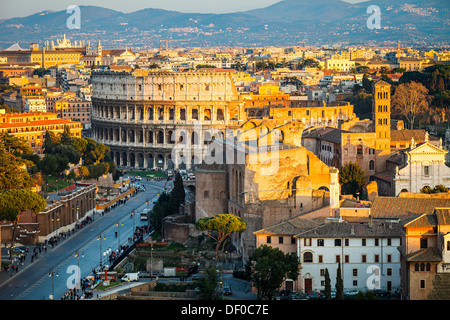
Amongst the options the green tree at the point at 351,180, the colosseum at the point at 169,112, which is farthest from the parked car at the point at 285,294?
the colosseum at the point at 169,112

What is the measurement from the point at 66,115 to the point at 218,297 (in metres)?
86.5

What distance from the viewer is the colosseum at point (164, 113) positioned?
3939 inches

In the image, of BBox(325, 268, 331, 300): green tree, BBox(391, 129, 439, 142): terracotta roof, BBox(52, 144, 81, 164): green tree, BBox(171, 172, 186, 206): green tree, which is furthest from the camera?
BBox(52, 144, 81, 164): green tree

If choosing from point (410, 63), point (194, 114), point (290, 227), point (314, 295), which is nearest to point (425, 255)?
point (314, 295)

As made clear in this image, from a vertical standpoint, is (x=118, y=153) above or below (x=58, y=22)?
below

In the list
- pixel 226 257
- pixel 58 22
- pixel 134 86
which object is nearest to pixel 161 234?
pixel 226 257

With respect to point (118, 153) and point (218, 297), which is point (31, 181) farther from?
point (118, 153)

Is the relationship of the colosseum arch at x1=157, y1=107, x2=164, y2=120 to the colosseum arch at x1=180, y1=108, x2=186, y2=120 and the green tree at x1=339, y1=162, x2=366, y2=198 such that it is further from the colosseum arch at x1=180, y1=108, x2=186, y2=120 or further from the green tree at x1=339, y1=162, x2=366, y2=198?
the green tree at x1=339, y1=162, x2=366, y2=198

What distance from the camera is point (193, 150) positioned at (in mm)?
98188

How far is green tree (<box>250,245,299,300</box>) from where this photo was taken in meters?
42.1

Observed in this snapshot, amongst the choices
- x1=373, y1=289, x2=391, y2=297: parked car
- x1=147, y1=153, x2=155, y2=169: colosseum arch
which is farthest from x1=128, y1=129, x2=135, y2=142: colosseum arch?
x1=373, y1=289, x2=391, y2=297: parked car

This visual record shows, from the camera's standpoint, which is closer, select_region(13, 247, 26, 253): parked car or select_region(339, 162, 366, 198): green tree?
select_region(13, 247, 26, 253): parked car

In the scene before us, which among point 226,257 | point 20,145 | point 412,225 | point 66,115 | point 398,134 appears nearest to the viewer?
point 412,225

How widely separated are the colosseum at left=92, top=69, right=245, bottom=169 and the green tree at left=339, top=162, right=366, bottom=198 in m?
37.8
